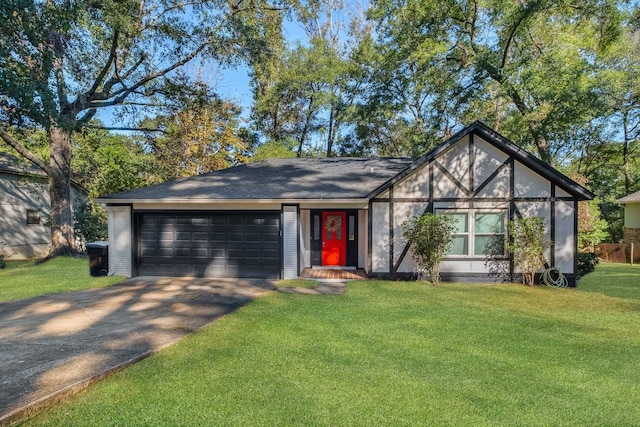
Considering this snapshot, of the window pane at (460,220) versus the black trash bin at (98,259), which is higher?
the window pane at (460,220)

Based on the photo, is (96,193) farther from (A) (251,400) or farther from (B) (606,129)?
(B) (606,129)

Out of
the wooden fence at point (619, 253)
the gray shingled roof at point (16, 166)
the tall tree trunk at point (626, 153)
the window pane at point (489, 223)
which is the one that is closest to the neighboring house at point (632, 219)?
the wooden fence at point (619, 253)

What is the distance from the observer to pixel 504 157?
10.1 m

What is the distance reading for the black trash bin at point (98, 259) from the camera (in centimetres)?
1055

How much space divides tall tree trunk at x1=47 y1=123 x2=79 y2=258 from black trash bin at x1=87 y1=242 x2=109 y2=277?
21.4 feet

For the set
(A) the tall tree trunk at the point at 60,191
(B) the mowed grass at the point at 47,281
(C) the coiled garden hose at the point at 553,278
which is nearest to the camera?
(B) the mowed grass at the point at 47,281

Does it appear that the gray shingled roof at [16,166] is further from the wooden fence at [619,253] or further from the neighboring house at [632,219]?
the neighboring house at [632,219]

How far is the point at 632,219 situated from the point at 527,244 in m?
15.1

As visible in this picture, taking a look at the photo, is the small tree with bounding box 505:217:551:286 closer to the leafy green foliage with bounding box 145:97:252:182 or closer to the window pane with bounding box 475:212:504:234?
the window pane with bounding box 475:212:504:234

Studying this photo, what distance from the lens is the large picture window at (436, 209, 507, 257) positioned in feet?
33.2

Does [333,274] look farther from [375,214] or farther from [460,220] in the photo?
[460,220]

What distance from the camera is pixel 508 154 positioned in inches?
395

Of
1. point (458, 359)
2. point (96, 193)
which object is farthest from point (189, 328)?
point (96, 193)

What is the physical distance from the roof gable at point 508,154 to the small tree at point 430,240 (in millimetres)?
1426
